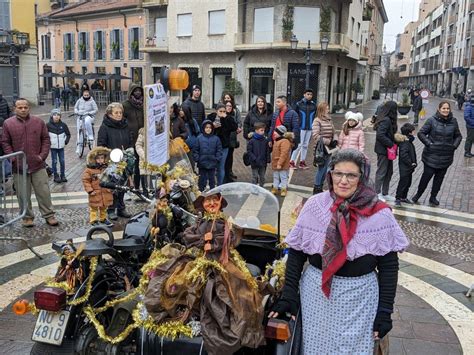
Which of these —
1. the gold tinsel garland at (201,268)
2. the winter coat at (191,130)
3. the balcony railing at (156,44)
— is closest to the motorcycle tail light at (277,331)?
the gold tinsel garland at (201,268)

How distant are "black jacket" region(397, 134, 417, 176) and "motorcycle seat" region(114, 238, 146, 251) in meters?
6.38

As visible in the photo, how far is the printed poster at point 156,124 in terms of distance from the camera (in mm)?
3918

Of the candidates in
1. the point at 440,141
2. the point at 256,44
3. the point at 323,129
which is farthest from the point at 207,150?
the point at 256,44

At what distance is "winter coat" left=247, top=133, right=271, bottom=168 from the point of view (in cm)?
934

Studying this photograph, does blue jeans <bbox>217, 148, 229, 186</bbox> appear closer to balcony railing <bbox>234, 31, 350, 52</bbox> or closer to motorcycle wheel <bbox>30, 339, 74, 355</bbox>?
motorcycle wheel <bbox>30, 339, 74, 355</bbox>

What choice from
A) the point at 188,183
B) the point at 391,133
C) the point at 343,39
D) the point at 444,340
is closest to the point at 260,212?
the point at 188,183

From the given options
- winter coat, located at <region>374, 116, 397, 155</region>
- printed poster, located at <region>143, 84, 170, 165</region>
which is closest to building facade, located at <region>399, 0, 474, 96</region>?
winter coat, located at <region>374, 116, 397, 155</region>

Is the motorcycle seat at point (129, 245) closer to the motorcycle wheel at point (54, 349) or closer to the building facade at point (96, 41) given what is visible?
the motorcycle wheel at point (54, 349)

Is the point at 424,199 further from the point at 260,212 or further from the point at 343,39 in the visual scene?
the point at 343,39

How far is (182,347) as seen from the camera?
9.12 feet

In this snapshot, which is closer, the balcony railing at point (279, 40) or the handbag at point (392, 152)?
the handbag at point (392, 152)

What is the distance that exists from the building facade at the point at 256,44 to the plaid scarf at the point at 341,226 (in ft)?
84.5

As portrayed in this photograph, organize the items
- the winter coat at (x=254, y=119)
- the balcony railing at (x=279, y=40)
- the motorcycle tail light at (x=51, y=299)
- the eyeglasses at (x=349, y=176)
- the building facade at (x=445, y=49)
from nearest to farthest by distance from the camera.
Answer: the eyeglasses at (x=349, y=176) < the motorcycle tail light at (x=51, y=299) < the winter coat at (x=254, y=119) < the balcony railing at (x=279, y=40) < the building facade at (x=445, y=49)

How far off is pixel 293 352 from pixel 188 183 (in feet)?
5.54
